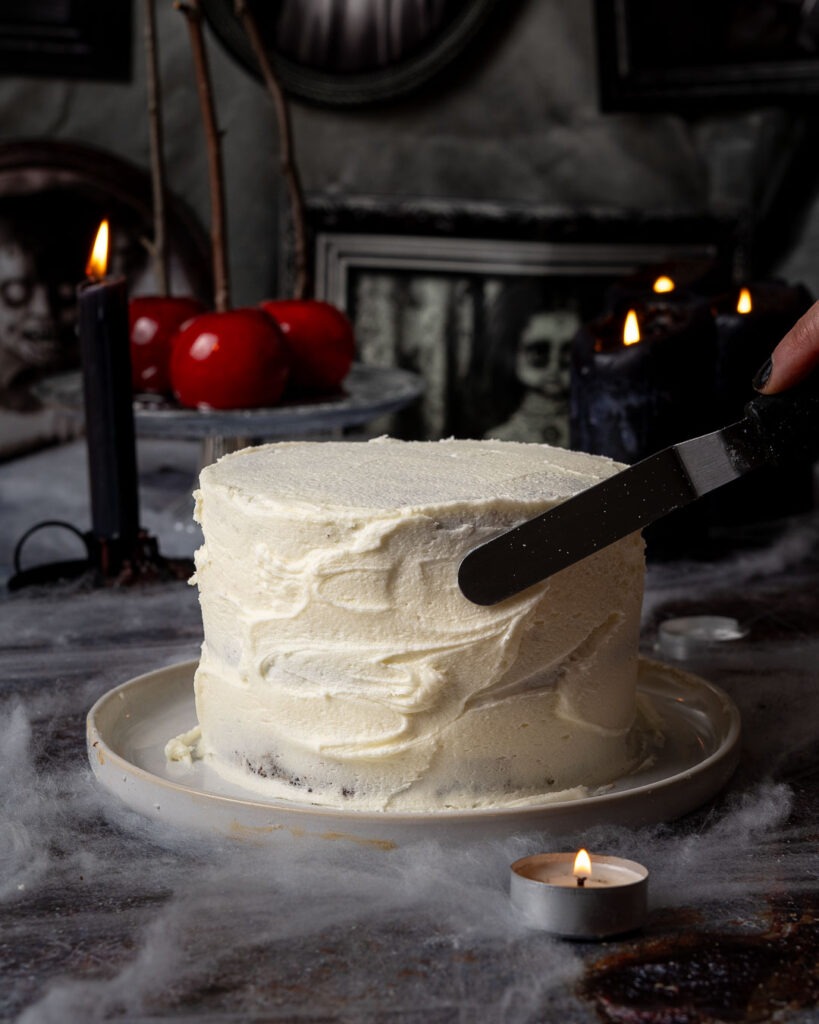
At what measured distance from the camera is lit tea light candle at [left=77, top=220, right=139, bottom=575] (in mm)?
1186

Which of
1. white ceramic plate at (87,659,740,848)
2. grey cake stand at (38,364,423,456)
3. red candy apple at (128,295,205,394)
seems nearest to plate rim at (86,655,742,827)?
white ceramic plate at (87,659,740,848)

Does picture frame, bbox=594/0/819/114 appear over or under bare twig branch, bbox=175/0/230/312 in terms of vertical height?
over

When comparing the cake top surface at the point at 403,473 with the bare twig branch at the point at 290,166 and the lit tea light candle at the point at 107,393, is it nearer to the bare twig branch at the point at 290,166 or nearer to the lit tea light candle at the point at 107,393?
the lit tea light candle at the point at 107,393

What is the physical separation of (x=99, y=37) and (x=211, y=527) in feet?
5.20

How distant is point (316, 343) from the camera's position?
1461mm

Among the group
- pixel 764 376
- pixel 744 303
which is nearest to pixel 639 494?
pixel 764 376

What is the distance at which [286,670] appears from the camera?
2.38 ft

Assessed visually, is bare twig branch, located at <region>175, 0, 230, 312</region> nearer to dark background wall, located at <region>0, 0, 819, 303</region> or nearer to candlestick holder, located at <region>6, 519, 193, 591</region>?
candlestick holder, located at <region>6, 519, 193, 591</region>

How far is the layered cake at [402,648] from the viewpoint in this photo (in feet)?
2.30

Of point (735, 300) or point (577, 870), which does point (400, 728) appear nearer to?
point (577, 870)

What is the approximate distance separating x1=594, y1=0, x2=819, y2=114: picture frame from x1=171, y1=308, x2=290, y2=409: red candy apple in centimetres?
104

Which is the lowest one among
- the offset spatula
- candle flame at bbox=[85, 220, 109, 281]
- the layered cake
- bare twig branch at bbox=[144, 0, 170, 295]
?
the layered cake

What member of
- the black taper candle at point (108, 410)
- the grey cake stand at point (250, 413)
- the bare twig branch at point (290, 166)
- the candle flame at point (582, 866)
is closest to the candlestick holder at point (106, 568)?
the black taper candle at point (108, 410)

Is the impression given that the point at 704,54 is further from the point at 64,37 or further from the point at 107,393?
the point at 107,393
